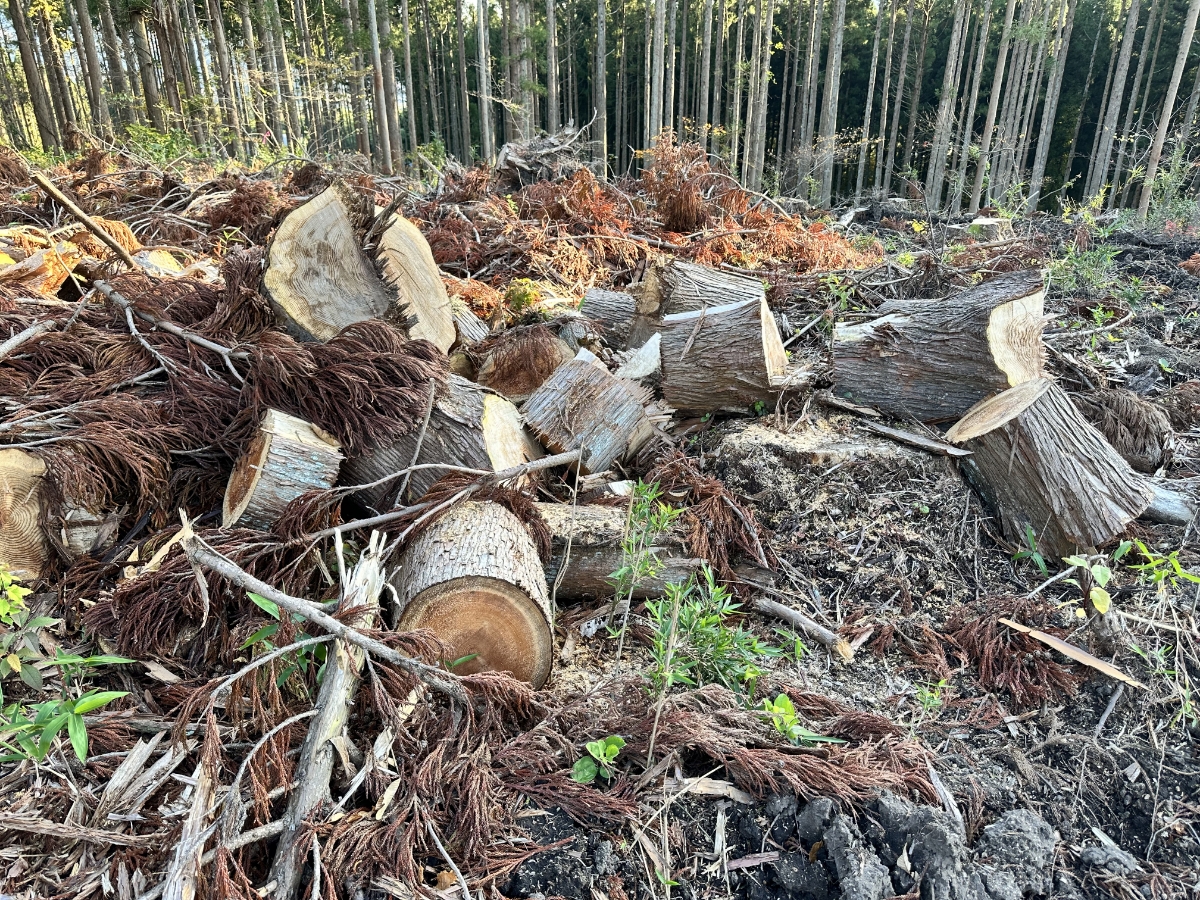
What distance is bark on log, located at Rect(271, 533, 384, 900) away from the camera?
1.78 meters

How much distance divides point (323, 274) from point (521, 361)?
3.93 ft

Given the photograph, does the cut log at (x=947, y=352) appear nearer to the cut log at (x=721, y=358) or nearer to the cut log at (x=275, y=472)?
the cut log at (x=721, y=358)

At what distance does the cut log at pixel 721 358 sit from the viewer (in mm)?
3840

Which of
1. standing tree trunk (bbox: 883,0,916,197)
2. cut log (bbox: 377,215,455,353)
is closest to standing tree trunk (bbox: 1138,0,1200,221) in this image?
standing tree trunk (bbox: 883,0,916,197)

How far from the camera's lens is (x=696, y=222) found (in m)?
7.65

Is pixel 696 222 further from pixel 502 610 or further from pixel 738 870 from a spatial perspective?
pixel 738 870

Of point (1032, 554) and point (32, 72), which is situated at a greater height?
point (32, 72)

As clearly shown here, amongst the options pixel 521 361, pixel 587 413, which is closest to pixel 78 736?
pixel 587 413

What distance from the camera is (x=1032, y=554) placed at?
3.19 metres

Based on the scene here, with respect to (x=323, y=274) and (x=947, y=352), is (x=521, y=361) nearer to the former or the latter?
(x=323, y=274)

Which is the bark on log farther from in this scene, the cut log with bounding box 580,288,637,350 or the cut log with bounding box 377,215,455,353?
the cut log with bounding box 580,288,637,350

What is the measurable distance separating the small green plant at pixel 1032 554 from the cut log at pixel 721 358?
4.83 feet

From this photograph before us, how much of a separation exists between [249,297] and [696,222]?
18.0 ft

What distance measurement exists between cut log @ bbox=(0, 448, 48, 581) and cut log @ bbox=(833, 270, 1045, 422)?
4.01 meters
